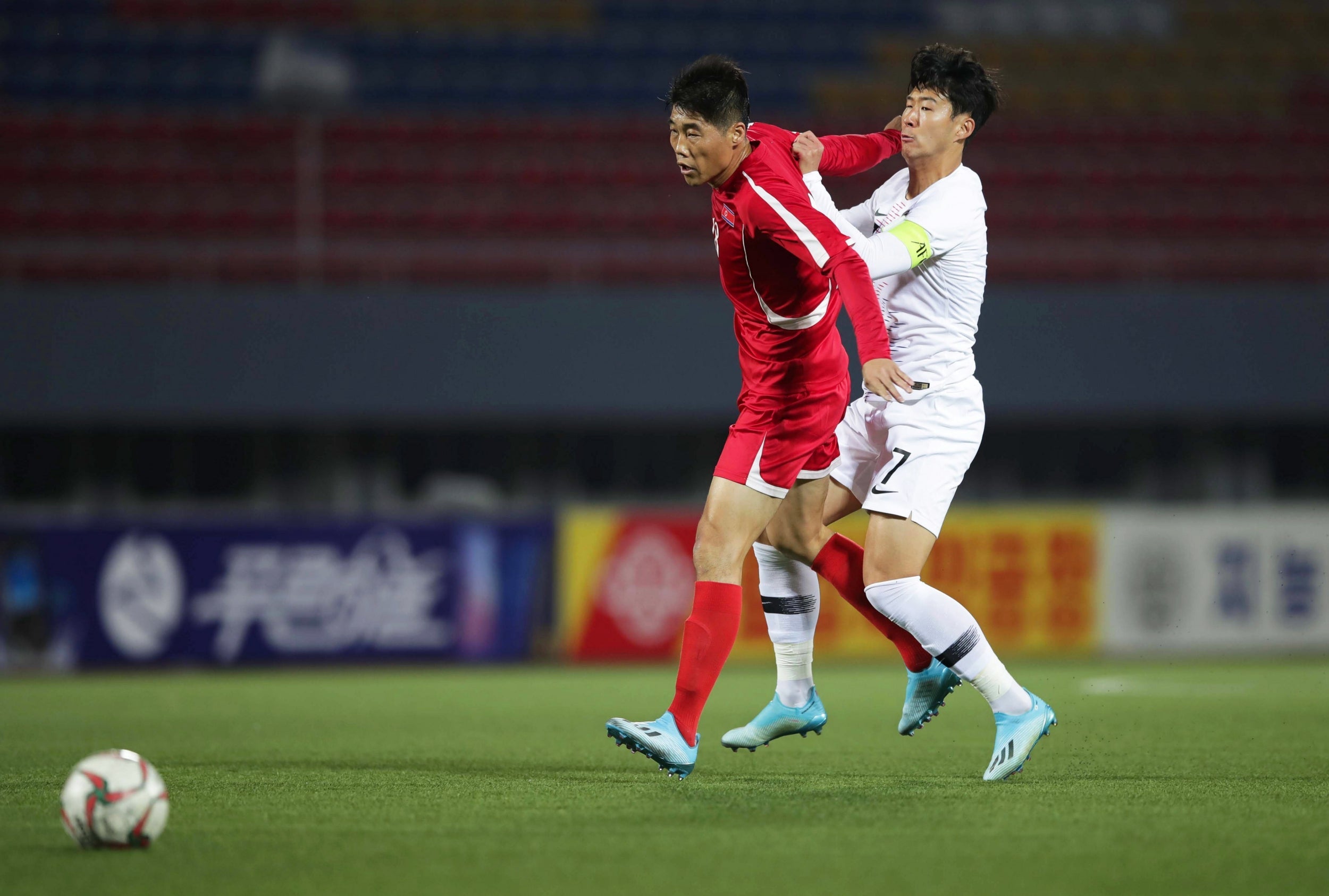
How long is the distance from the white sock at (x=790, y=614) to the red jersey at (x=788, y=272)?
0.65 meters

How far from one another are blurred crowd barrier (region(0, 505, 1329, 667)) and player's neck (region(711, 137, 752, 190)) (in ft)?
23.4

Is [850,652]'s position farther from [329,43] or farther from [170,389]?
[329,43]

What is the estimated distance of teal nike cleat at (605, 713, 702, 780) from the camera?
410 centimetres

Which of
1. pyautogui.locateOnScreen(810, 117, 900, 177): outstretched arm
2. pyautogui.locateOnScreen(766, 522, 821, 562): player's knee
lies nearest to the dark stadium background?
pyautogui.locateOnScreen(766, 522, 821, 562): player's knee

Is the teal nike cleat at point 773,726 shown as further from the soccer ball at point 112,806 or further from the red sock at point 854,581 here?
the soccer ball at point 112,806

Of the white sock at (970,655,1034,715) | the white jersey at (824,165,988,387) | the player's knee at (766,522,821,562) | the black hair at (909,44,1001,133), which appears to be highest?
the black hair at (909,44,1001,133)

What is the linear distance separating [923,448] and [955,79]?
113 cm

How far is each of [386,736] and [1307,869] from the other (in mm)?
3707

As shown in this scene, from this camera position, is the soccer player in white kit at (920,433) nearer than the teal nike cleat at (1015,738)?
No

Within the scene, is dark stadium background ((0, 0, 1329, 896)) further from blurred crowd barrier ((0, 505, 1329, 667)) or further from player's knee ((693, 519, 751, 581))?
player's knee ((693, 519, 751, 581))

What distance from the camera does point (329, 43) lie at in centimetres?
1541

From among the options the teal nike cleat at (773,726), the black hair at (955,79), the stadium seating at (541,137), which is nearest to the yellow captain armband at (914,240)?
the black hair at (955,79)

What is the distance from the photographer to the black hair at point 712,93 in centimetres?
420

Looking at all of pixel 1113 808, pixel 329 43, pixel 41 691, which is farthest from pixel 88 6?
pixel 1113 808
